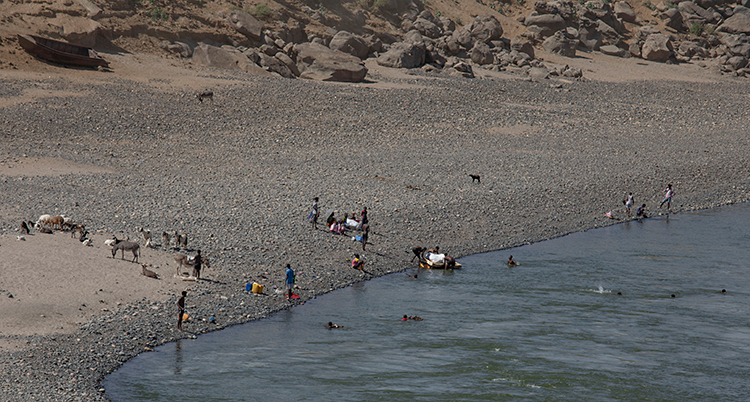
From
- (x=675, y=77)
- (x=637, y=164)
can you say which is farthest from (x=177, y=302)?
(x=675, y=77)

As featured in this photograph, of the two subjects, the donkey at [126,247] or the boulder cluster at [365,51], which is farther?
the boulder cluster at [365,51]

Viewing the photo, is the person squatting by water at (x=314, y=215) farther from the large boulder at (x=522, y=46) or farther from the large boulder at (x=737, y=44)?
the large boulder at (x=737, y=44)

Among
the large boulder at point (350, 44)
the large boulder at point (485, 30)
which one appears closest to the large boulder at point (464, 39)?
the large boulder at point (485, 30)

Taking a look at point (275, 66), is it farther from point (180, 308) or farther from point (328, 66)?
point (180, 308)

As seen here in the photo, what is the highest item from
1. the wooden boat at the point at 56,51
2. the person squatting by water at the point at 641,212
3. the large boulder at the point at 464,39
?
the large boulder at the point at 464,39

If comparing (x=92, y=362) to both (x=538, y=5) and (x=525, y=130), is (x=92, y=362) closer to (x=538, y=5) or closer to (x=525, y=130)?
(x=525, y=130)

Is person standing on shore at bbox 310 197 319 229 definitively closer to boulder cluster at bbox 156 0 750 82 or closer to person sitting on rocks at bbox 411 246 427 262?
person sitting on rocks at bbox 411 246 427 262

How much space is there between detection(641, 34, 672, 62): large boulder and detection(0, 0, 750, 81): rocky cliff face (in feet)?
0.47

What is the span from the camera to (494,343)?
18891 millimetres

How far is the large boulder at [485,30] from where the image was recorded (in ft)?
224

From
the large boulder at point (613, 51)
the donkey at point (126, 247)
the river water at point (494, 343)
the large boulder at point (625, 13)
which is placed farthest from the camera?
the large boulder at point (625, 13)

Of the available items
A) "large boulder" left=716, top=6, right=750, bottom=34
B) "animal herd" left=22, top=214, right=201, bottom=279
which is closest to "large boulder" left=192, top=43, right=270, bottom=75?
"animal herd" left=22, top=214, right=201, bottom=279

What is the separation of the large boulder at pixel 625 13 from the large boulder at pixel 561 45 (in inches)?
629

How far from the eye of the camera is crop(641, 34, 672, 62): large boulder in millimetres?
74562
